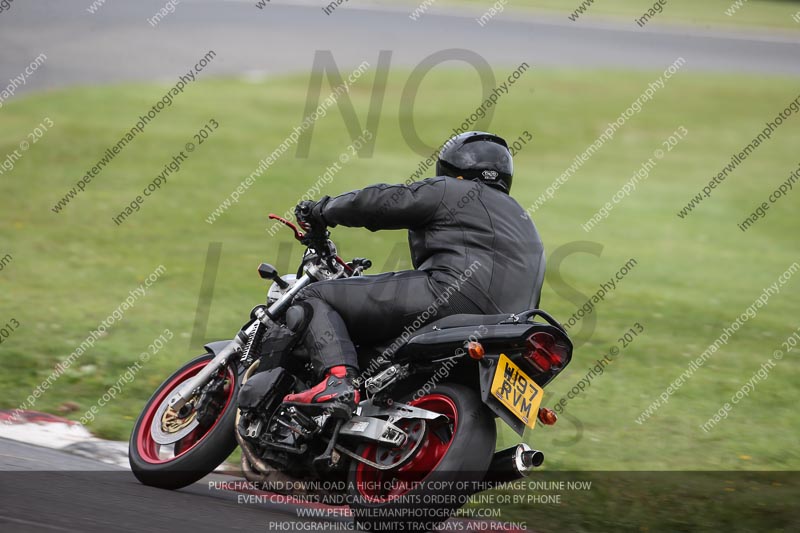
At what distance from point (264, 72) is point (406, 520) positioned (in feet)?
66.3

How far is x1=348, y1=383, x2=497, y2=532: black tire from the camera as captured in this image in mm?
5039

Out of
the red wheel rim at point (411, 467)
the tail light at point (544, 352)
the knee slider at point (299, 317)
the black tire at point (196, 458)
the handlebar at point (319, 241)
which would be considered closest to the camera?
the tail light at point (544, 352)

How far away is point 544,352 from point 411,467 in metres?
0.85

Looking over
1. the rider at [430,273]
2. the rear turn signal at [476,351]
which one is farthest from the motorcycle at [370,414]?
the rider at [430,273]

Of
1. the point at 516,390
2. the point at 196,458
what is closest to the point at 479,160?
the point at 516,390

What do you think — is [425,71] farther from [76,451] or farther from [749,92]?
[76,451]

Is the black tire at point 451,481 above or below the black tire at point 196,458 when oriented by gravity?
above

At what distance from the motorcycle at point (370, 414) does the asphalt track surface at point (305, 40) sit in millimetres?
16726

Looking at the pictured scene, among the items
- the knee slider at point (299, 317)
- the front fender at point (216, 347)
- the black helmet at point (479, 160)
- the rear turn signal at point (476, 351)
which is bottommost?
the front fender at point (216, 347)

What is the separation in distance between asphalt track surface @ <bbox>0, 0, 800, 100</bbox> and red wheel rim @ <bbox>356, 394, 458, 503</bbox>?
58.2 feet

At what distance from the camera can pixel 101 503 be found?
535 cm

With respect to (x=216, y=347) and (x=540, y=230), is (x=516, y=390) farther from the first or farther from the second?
(x=540, y=230)

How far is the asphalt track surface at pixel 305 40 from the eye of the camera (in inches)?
915

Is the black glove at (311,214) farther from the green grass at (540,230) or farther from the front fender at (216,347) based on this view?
the green grass at (540,230)
